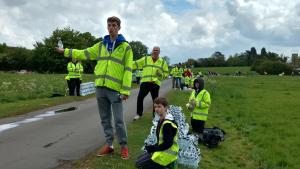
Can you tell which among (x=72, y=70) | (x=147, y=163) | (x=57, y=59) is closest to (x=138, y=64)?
(x=147, y=163)

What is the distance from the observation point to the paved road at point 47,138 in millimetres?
8422

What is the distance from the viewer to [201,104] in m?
12.2

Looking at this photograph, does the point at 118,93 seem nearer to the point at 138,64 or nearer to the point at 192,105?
the point at 192,105

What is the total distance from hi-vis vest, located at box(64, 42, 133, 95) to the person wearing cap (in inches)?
176

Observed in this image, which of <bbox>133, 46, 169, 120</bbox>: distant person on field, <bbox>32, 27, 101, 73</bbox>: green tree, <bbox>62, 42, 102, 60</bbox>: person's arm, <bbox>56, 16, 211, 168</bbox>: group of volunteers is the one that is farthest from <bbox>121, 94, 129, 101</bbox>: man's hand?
<bbox>32, 27, 101, 73</bbox>: green tree

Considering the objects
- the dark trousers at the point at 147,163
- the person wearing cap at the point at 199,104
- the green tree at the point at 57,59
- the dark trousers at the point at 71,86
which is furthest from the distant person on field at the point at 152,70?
the green tree at the point at 57,59

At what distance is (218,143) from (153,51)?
11.5 feet

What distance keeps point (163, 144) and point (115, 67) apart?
6.21 ft

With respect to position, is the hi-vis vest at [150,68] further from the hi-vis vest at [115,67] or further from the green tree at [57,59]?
the green tree at [57,59]

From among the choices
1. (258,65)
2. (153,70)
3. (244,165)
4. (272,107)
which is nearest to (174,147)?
(244,165)

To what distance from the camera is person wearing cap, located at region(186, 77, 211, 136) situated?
12188 millimetres

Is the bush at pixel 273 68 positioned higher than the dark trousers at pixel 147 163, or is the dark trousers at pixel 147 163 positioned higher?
the dark trousers at pixel 147 163

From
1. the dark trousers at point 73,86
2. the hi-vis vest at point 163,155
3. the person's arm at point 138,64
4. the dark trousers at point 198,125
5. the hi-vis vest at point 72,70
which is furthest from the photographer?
the dark trousers at point 73,86

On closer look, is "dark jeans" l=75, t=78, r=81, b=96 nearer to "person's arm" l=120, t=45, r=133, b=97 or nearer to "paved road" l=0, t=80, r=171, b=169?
"paved road" l=0, t=80, r=171, b=169
